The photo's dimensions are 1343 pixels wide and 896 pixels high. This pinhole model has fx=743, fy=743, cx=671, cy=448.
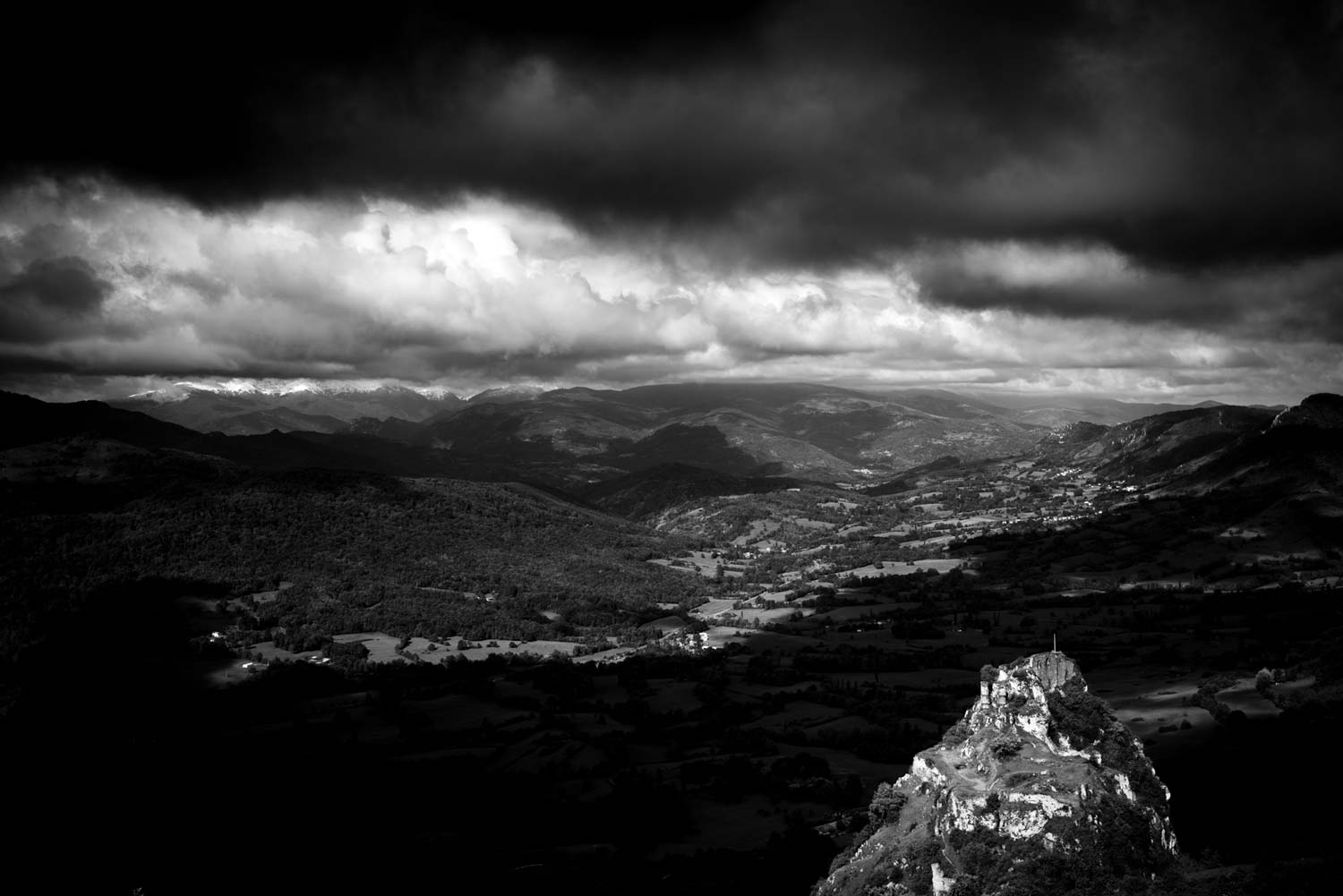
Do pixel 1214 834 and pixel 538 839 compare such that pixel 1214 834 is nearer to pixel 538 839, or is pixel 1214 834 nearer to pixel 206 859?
pixel 538 839

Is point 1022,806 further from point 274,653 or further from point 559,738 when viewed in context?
point 274,653

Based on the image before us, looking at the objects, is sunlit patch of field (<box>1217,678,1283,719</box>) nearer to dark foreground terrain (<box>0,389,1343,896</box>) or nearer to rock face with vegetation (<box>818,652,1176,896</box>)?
dark foreground terrain (<box>0,389,1343,896</box>)

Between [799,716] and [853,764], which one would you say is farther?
[799,716]

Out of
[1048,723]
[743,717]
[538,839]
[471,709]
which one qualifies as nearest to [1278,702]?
[1048,723]

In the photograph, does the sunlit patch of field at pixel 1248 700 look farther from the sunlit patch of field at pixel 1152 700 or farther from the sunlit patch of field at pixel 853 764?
the sunlit patch of field at pixel 853 764

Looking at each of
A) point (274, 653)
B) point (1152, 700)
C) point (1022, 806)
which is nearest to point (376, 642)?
point (274, 653)

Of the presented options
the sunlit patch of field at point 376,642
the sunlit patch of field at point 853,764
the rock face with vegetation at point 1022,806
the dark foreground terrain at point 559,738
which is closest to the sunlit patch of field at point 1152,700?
the dark foreground terrain at point 559,738

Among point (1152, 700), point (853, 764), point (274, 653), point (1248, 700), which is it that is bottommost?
point (274, 653)

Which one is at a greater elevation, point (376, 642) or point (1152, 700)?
point (1152, 700)
